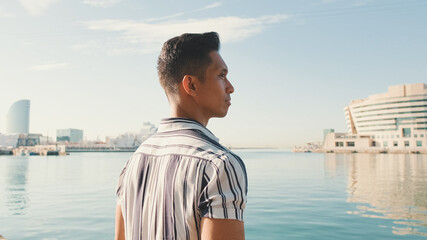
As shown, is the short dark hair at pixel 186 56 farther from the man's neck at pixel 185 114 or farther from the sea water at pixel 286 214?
the sea water at pixel 286 214

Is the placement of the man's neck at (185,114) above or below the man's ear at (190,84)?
below

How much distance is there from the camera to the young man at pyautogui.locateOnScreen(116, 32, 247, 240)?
964 millimetres

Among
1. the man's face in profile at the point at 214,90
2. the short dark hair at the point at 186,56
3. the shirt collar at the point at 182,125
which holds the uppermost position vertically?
the short dark hair at the point at 186,56

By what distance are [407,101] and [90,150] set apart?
14656 cm

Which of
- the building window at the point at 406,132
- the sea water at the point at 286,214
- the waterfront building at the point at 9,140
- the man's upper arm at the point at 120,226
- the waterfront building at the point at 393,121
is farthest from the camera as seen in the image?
the waterfront building at the point at 9,140

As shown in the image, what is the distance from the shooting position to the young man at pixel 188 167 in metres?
0.96

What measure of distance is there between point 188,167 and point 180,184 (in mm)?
62

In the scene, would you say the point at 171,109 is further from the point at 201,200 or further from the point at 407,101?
the point at 407,101

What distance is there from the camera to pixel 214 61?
125cm

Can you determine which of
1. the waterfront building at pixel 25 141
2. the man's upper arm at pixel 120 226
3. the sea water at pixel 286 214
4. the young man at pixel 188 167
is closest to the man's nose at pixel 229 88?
the young man at pixel 188 167

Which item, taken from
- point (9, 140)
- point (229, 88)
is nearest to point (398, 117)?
point (229, 88)

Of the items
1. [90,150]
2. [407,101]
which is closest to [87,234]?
[407,101]

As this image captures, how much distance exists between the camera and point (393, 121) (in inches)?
4486

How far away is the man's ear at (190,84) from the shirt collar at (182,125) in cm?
11
